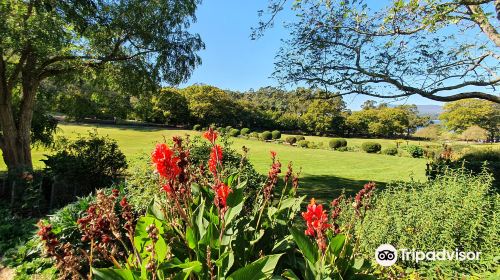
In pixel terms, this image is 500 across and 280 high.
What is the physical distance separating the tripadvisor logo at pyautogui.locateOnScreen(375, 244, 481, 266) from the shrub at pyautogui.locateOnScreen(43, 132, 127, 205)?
7001 millimetres

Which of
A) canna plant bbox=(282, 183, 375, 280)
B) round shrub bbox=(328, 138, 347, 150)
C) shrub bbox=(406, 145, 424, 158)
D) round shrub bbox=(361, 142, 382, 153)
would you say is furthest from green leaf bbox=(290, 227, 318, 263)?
round shrub bbox=(328, 138, 347, 150)

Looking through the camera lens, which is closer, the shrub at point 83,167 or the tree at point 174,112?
the shrub at point 83,167

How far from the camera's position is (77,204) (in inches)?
206

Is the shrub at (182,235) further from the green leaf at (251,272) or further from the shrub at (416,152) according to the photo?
the shrub at (416,152)

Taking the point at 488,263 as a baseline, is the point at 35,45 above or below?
above

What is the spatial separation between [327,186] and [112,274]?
435 inches

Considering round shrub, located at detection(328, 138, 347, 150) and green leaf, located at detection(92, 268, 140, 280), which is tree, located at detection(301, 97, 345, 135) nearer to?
round shrub, located at detection(328, 138, 347, 150)

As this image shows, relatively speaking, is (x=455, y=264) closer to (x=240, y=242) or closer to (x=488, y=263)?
(x=488, y=263)

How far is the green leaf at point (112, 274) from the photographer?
1544 millimetres

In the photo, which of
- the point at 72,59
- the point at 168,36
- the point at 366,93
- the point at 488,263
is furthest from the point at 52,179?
the point at 488,263

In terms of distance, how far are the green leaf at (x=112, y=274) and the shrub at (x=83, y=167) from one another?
7292mm

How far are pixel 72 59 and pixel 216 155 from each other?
378 inches

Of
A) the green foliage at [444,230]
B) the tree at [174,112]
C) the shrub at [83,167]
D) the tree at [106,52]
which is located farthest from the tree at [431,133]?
the green foliage at [444,230]

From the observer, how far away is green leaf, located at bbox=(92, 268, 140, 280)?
154 centimetres
